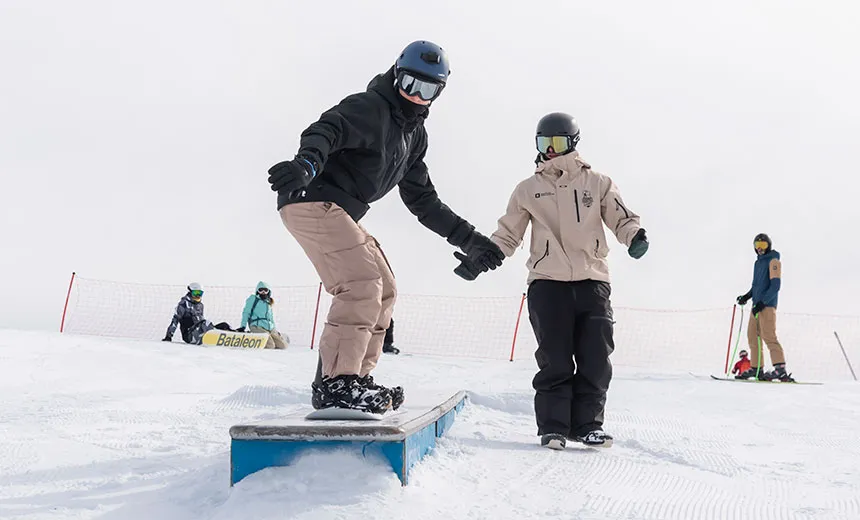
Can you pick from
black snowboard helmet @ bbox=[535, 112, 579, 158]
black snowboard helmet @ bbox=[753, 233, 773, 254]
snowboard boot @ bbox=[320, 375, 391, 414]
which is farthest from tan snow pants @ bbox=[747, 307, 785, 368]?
snowboard boot @ bbox=[320, 375, 391, 414]

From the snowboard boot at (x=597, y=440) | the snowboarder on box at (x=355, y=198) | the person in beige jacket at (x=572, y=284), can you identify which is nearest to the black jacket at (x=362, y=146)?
the snowboarder on box at (x=355, y=198)

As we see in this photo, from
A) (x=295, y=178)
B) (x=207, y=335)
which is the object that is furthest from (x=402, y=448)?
(x=207, y=335)

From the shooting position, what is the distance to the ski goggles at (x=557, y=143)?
434cm

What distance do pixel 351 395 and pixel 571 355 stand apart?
1.66 m

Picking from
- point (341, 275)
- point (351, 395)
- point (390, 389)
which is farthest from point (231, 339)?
point (351, 395)

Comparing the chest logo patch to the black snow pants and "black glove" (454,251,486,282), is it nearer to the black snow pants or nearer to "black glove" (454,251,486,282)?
the black snow pants

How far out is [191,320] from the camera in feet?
46.4

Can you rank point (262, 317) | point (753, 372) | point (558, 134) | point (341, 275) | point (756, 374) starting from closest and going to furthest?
point (341, 275), point (558, 134), point (756, 374), point (753, 372), point (262, 317)

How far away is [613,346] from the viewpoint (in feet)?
13.7

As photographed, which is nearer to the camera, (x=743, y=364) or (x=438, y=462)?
(x=438, y=462)

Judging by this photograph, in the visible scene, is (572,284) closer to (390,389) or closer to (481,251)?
(481,251)

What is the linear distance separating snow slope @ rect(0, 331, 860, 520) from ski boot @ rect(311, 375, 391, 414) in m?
0.30

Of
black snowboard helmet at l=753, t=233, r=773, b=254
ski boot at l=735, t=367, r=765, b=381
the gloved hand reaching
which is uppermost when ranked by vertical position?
black snowboard helmet at l=753, t=233, r=773, b=254

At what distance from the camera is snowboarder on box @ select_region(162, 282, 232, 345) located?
1391 cm
